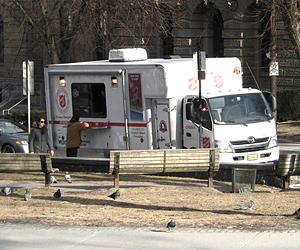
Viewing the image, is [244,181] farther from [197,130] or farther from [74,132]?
[74,132]

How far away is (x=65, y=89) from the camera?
15953mm

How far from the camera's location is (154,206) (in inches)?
401

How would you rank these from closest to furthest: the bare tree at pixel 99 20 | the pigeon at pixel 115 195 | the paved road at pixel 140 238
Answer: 1. the paved road at pixel 140 238
2. the pigeon at pixel 115 195
3. the bare tree at pixel 99 20

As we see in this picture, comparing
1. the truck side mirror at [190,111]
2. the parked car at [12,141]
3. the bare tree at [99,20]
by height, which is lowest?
the parked car at [12,141]

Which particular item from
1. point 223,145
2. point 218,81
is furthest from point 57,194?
point 218,81

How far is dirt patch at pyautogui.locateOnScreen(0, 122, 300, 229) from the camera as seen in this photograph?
8773mm

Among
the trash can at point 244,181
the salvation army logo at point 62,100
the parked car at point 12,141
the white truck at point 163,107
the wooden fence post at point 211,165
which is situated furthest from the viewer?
the parked car at point 12,141

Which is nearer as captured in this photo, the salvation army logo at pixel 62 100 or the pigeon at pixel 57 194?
the pigeon at pixel 57 194

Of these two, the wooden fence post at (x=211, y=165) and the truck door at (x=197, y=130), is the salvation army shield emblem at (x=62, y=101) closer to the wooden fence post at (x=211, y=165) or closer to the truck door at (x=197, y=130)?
the truck door at (x=197, y=130)

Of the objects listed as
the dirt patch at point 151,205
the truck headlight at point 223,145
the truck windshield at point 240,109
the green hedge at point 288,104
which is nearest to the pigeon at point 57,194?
the dirt patch at point 151,205

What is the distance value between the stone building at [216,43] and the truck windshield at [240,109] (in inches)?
445

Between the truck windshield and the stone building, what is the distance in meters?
11.3

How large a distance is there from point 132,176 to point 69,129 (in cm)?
222

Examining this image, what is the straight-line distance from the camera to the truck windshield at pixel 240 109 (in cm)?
1383
